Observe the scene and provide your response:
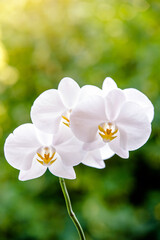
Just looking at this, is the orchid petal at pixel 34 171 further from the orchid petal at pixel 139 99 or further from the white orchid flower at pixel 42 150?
the orchid petal at pixel 139 99

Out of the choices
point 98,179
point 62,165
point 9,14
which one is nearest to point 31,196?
point 98,179

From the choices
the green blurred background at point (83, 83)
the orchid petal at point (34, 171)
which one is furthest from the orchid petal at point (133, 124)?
the green blurred background at point (83, 83)

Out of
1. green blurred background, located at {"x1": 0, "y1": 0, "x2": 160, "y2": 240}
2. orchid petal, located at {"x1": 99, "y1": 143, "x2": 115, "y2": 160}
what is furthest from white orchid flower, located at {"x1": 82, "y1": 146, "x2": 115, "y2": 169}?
green blurred background, located at {"x1": 0, "y1": 0, "x2": 160, "y2": 240}

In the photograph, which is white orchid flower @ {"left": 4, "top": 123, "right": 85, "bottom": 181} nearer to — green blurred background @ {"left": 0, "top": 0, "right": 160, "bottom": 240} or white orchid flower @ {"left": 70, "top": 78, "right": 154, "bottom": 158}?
white orchid flower @ {"left": 70, "top": 78, "right": 154, "bottom": 158}

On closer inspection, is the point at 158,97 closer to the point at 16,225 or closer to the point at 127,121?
the point at 16,225

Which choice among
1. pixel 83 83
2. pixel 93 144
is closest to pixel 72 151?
pixel 93 144

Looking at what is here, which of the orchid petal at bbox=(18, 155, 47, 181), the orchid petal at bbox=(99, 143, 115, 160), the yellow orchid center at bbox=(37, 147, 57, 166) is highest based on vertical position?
the orchid petal at bbox=(99, 143, 115, 160)

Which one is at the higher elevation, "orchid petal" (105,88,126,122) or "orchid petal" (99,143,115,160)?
"orchid petal" (105,88,126,122)
